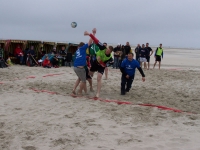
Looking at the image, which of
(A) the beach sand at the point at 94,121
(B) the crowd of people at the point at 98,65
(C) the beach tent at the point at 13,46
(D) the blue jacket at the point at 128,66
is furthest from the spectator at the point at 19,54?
(D) the blue jacket at the point at 128,66

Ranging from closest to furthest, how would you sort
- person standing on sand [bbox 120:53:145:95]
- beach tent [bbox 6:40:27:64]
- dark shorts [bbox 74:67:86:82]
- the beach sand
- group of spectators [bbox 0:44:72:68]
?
the beach sand → dark shorts [bbox 74:67:86:82] → person standing on sand [bbox 120:53:145:95] → group of spectators [bbox 0:44:72:68] → beach tent [bbox 6:40:27:64]

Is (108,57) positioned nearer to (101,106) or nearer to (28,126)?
(101,106)

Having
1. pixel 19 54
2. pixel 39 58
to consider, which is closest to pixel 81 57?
pixel 19 54

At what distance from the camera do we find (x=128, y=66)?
776cm

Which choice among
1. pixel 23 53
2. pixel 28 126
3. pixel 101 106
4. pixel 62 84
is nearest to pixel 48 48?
pixel 23 53

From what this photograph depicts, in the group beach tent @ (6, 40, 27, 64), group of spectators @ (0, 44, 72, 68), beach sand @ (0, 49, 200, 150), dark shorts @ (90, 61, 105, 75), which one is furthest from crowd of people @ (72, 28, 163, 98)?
beach tent @ (6, 40, 27, 64)

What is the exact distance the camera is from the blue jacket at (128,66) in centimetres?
772

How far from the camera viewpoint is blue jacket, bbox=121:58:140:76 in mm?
7719

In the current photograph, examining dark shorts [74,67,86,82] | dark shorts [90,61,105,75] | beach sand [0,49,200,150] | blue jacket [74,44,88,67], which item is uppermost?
blue jacket [74,44,88,67]

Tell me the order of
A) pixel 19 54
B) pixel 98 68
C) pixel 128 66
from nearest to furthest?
pixel 98 68 → pixel 128 66 → pixel 19 54

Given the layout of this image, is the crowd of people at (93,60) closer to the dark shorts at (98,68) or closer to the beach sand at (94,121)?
the dark shorts at (98,68)

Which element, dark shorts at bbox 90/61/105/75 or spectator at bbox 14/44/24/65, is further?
spectator at bbox 14/44/24/65

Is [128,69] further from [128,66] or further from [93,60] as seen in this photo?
[93,60]

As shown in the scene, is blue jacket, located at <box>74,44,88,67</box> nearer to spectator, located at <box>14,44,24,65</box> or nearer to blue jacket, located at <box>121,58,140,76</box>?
blue jacket, located at <box>121,58,140,76</box>
